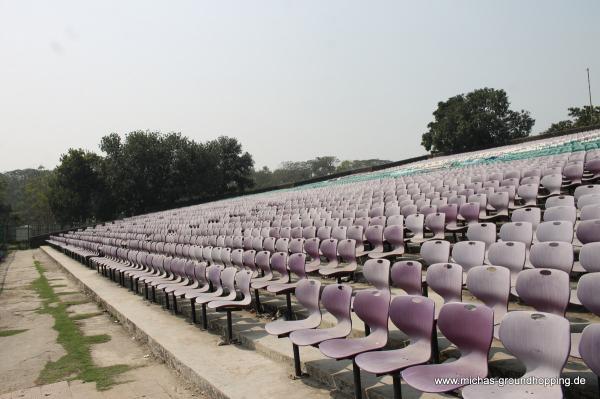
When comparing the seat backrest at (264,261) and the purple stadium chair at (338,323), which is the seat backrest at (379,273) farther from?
the seat backrest at (264,261)

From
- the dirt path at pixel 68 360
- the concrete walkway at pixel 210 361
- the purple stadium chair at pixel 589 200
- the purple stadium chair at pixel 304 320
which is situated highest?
the purple stadium chair at pixel 589 200

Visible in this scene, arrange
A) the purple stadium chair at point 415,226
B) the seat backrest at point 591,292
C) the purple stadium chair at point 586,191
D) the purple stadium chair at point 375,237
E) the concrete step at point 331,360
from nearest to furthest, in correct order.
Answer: the seat backrest at point 591,292 < the concrete step at point 331,360 < the purple stadium chair at point 586,191 < the purple stadium chair at point 375,237 < the purple stadium chair at point 415,226

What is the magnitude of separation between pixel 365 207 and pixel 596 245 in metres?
6.55

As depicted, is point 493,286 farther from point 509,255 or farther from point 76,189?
point 76,189

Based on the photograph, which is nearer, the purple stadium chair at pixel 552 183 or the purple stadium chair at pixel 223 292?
the purple stadium chair at pixel 223 292

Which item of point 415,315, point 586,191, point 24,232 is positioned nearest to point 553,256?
point 415,315

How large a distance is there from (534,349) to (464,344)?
1.67ft

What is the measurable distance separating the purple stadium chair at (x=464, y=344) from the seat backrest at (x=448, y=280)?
0.79 m

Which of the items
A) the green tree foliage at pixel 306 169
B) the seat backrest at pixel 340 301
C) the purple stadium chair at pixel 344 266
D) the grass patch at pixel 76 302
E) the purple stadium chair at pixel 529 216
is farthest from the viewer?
the green tree foliage at pixel 306 169

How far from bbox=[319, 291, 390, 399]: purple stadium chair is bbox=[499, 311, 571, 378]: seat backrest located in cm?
101

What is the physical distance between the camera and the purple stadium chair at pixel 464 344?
2850 millimetres

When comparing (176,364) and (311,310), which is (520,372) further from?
(176,364)

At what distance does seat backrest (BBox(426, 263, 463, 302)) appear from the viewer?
12.8 ft

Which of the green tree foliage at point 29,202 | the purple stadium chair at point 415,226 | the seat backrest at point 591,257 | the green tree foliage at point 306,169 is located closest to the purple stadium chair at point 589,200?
the purple stadium chair at point 415,226
